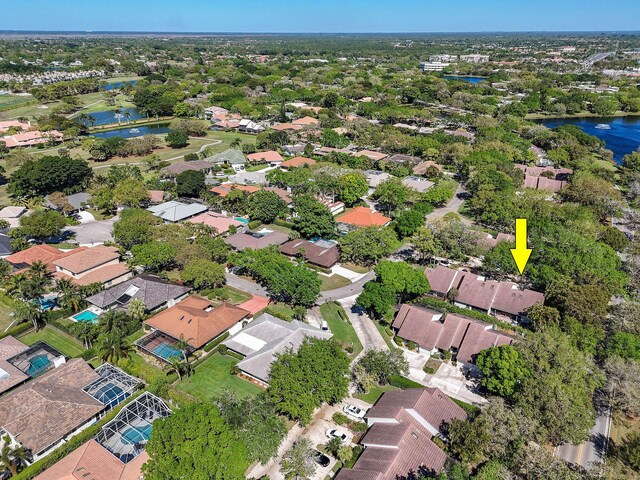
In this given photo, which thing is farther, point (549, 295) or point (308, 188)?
point (308, 188)

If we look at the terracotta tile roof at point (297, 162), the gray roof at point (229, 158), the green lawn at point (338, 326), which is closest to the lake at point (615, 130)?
the terracotta tile roof at point (297, 162)

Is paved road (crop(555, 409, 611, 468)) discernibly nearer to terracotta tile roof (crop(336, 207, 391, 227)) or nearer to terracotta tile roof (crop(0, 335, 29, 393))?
terracotta tile roof (crop(336, 207, 391, 227))

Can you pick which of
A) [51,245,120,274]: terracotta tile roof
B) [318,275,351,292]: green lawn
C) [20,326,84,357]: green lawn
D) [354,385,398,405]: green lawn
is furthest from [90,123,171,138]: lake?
[354,385,398,405]: green lawn

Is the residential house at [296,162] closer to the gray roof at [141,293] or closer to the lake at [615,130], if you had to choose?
the gray roof at [141,293]

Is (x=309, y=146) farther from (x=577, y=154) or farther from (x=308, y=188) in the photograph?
(x=577, y=154)

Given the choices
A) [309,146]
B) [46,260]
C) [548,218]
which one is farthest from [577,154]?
[46,260]

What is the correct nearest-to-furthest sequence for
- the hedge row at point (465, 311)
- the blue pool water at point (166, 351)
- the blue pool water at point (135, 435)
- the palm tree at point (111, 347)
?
the blue pool water at point (135, 435) → the palm tree at point (111, 347) → the blue pool water at point (166, 351) → the hedge row at point (465, 311)
